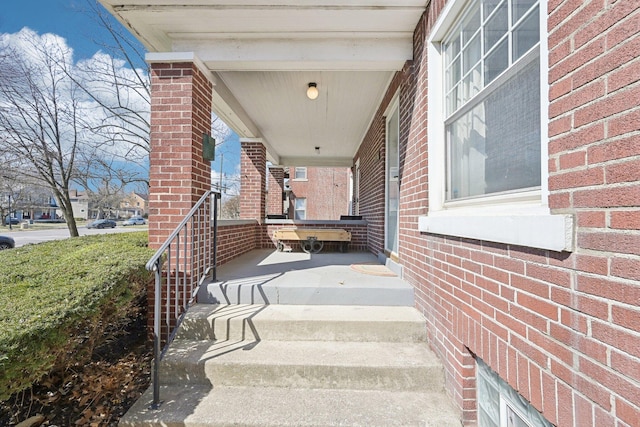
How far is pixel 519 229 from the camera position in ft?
4.71

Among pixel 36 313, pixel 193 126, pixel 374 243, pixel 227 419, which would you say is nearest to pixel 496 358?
pixel 227 419

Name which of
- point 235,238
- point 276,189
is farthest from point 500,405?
point 276,189

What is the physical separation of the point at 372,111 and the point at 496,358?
15.0 ft

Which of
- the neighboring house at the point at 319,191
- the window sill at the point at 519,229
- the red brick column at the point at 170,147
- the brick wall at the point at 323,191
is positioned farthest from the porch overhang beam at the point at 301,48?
A: the brick wall at the point at 323,191

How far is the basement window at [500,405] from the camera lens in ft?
5.21

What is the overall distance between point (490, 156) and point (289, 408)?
206 cm

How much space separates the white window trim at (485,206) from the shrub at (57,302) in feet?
8.03

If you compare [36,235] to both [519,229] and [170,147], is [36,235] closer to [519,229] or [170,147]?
[170,147]

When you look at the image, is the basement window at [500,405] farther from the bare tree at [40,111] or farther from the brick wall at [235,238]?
the bare tree at [40,111]

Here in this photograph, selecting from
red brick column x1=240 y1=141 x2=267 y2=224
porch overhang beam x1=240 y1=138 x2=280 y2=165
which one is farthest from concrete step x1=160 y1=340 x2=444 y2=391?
porch overhang beam x1=240 y1=138 x2=280 y2=165

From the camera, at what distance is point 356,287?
296 cm

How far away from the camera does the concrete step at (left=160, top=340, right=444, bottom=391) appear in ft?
7.22

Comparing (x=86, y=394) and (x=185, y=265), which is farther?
(x=185, y=265)

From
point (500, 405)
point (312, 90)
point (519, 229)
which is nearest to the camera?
point (519, 229)
